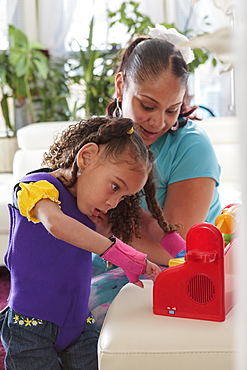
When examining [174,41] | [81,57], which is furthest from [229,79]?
[174,41]

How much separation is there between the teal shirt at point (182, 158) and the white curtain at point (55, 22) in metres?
2.96

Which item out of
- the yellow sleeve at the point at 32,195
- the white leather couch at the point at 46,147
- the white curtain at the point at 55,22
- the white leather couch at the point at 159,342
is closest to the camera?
the white leather couch at the point at 159,342

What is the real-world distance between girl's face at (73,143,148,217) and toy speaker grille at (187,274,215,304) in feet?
0.90

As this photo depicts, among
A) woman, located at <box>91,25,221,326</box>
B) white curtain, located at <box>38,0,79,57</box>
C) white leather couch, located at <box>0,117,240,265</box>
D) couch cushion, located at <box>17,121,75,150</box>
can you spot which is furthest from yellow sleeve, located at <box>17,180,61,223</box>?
white curtain, located at <box>38,0,79,57</box>

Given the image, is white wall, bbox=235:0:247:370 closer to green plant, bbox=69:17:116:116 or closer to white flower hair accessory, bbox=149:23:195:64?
white flower hair accessory, bbox=149:23:195:64

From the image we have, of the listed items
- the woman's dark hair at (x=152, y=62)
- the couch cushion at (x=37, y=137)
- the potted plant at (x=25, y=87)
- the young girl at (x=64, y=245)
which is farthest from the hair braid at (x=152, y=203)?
the potted plant at (x=25, y=87)

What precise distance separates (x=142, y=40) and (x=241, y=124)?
134cm

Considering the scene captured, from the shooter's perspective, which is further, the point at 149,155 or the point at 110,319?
the point at 149,155

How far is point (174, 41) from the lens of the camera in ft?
5.74

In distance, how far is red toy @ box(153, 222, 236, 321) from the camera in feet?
3.59

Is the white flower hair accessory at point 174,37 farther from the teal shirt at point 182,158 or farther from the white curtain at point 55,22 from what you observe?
the white curtain at point 55,22

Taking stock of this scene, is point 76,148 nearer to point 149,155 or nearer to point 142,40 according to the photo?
point 149,155

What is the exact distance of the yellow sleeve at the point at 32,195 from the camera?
1.26 m

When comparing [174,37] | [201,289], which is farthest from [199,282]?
[174,37]
